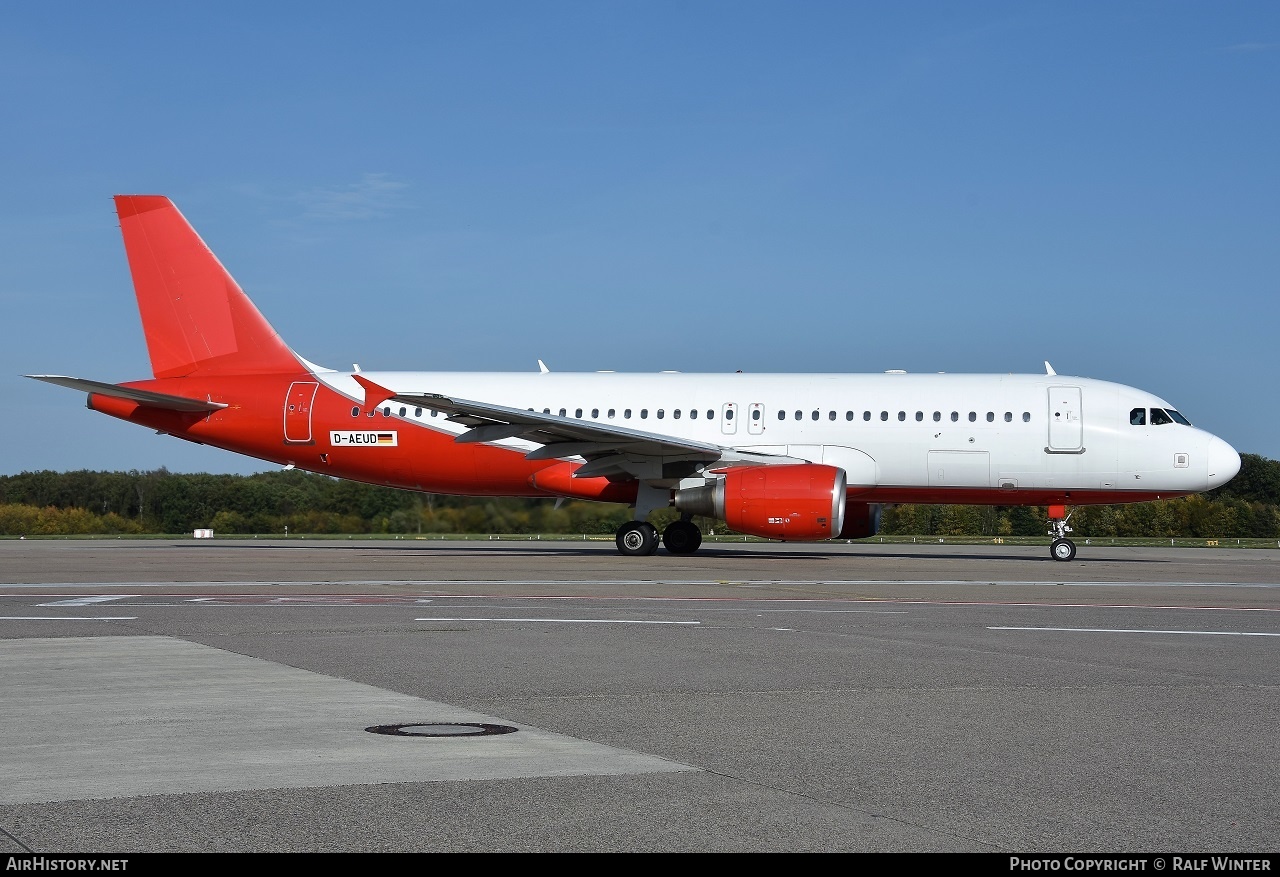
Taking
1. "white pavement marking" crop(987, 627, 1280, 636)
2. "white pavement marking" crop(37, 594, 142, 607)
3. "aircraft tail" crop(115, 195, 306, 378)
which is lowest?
"white pavement marking" crop(987, 627, 1280, 636)

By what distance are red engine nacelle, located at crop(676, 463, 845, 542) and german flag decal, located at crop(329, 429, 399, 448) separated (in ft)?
25.4

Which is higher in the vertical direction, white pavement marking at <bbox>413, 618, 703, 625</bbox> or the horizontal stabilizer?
the horizontal stabilizer

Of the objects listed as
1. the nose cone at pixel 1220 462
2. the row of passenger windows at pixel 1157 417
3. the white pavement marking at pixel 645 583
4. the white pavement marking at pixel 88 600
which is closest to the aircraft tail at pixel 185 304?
the white pavement marking at pixel 645 583

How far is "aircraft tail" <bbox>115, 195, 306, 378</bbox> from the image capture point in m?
29.8

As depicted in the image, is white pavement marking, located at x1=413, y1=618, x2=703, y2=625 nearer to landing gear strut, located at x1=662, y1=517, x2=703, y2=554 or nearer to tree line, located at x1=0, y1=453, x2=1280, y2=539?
landing gear strut, located at x1=662, y1=517, x2=703, y2=554

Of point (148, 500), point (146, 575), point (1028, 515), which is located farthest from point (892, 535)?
point (146, 575)

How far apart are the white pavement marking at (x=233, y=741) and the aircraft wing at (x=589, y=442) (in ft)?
50.1

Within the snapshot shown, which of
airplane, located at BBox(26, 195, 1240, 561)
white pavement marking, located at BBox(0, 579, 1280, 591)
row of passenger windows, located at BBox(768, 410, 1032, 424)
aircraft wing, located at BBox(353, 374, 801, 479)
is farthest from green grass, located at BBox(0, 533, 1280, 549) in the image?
white pavement marking, located at BBox(0, 579, 1280, 591)

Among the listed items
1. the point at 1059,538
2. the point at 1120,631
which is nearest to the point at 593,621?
the point at 1120,631

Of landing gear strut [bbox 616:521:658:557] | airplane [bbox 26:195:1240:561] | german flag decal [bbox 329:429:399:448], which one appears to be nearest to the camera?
airplane [bbox 26:195:1240:561]

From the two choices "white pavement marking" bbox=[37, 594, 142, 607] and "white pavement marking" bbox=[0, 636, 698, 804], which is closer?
"white pavement marking" bbox=[0, 636, 698, 804]

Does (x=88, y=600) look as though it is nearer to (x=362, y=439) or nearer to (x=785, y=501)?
(x=785, y=501)

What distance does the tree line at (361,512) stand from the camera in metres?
32.2

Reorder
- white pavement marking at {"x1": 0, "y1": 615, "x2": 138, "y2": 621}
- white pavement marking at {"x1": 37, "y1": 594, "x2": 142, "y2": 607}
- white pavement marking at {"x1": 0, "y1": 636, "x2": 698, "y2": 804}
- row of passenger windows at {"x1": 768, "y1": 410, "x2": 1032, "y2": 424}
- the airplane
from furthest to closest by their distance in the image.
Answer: row of passenger windows at {"x1": 768, "y1": 410, "x2": 1032, "y2": 424}, the airplane, white pavement marking at {"x1": 37, "y1": 594, "x2": 142, "y2": 607}, white pavement marking at {"x1": 0, "y1": 615, "x2": 138, "y2": 621}, white pavement marking at {"x1": 0, "y1": 636, "x2": 698, "y2": 804}
